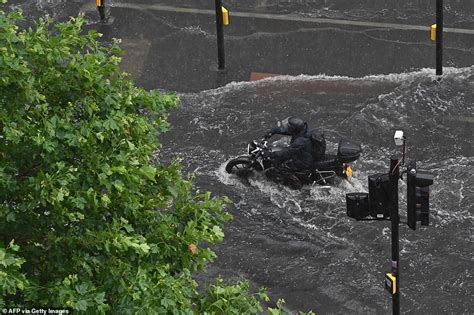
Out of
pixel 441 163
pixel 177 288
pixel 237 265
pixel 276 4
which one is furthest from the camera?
pixel 276 4

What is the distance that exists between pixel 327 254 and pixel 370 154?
9.62ft

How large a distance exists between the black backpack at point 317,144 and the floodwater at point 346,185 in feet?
2.19

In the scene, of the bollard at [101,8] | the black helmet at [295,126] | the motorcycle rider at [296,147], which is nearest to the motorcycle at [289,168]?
the motorcycle rider at [296,147]

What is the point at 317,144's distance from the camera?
66.7ft

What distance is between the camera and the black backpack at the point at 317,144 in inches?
800

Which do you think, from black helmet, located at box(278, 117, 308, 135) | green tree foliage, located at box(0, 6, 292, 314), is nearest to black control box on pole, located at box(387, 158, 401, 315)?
green tree foliage, located at box(0, 6, 292, 314)

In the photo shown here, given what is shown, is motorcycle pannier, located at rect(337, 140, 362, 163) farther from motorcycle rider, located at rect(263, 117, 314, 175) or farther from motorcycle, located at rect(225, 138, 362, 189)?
motorcycle rider, located at rect(263, 117, 314, 175)

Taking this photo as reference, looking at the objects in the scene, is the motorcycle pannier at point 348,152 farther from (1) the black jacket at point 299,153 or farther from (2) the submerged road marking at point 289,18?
(2) the submerged road marking at point 289,18

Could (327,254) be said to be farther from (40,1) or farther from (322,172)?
(40,1)

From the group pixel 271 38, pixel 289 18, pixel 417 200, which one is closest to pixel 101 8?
pixel 271 38

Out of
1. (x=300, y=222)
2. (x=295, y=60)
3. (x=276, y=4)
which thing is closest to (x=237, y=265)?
(x=300, y=222)

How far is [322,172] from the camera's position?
20.6m

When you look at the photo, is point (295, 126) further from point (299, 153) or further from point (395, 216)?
point (395, 216)

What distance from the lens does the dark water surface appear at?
61.9 ft
